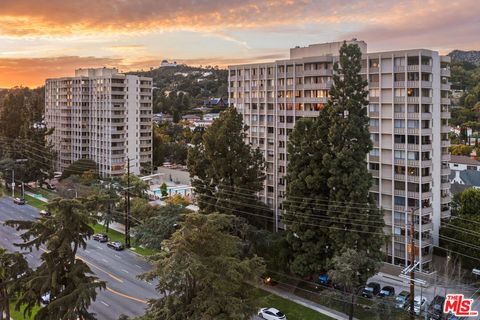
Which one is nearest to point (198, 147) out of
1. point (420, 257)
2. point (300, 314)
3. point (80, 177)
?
point (300, 314)

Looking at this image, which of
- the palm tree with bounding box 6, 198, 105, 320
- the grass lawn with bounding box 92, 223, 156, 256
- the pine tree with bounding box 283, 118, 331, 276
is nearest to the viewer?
the palm tree with bounding box 6, 198, 105, 320

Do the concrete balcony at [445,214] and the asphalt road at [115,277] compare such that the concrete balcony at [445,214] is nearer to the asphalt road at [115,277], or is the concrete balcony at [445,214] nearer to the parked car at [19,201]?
the asphalt road at [115,277]

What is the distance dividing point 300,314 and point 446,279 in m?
11.2

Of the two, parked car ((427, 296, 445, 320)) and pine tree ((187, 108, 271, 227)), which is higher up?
pine tree ((187, 108, 271, 227))

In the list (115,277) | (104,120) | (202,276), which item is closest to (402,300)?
(202,276)

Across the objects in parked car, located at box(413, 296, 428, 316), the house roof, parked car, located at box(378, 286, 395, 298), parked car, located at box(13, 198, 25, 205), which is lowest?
parked car, located at box(378, 286, 395, 298)

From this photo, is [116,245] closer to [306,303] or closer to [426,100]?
[306,303]

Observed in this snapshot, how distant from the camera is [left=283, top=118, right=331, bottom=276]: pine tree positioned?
3597cm

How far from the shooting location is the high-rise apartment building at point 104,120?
3344 inches

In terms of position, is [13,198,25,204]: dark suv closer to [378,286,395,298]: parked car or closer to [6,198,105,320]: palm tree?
[6,198,105,320]: palm tree

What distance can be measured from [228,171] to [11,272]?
22.5 metres

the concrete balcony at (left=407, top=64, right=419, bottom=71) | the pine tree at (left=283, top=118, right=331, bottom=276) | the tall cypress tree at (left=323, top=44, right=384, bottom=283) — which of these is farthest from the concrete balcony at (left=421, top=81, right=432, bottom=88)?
the pine tree at (left=283, top=118, right=331, bottom=276)

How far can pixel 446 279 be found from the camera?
34750mm

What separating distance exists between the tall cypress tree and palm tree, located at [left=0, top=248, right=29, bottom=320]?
21197mm
